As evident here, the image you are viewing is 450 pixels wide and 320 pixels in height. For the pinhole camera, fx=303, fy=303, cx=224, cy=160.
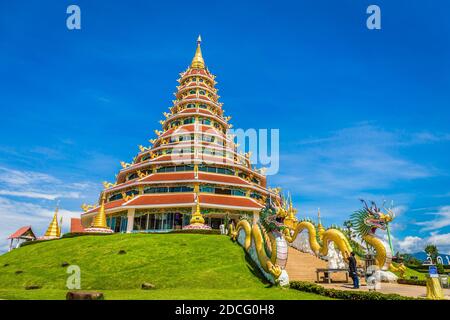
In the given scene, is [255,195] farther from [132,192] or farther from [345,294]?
[345,294]

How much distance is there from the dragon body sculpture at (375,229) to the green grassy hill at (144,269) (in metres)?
6.43

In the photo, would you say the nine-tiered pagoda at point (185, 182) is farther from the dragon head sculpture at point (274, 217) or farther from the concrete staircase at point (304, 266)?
the dragon head sculpture at point (274, 217)

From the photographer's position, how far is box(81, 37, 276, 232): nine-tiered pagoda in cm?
3116

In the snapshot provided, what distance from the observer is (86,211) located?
124 feet

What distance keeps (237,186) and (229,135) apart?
13687 mm

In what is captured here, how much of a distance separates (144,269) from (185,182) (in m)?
15.5

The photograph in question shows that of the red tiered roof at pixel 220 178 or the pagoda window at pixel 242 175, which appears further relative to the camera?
the pagoda window at pixel 242 175

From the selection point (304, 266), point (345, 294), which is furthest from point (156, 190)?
point (345, 294)

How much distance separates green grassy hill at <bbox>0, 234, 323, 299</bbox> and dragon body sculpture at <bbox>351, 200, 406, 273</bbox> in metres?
6.43

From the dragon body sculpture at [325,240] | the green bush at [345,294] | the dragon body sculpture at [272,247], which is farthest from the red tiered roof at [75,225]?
the green bush at [345,294]

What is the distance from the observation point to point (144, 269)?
17.6m

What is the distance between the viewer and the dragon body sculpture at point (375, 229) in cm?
1644

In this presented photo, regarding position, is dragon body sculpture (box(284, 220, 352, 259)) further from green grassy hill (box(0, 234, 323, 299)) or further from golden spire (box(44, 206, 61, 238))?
golden spire (box(44, 206, 61, 238))
